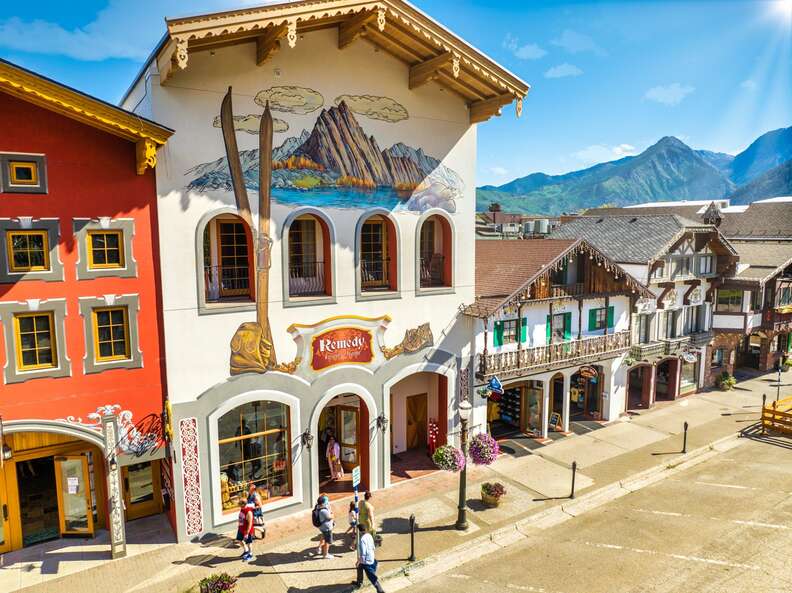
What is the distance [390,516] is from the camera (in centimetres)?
1638

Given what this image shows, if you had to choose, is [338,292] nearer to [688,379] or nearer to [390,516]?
[390,516]

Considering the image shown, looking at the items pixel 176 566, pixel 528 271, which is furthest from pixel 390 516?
pixel 528 271

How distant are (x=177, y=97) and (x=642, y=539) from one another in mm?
17444

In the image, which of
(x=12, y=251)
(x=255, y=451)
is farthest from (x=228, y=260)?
(x=255, y=451)

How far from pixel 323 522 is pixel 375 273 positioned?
8.00m

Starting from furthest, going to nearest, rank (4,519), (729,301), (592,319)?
1. (729,301)
2. (592,319)
3. (4,519)

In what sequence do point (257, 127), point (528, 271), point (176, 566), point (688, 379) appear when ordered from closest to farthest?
point (176, 566), point (257, 127), point (528, 271), point (688, 379)

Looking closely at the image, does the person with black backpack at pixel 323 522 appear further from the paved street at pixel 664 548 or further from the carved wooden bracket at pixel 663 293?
the carved wooden bracket at pixel 663 293

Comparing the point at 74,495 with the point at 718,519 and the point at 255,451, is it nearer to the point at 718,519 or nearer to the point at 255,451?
the point at 255,451

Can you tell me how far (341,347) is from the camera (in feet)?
55.1

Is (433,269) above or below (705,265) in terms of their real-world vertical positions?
above

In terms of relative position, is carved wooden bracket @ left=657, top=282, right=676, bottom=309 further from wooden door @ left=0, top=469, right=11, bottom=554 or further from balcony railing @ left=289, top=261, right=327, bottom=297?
wooden door @ left=0, top=469, right=11, bottom=554

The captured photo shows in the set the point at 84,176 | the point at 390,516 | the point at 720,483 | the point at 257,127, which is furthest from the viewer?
the point at 720,483

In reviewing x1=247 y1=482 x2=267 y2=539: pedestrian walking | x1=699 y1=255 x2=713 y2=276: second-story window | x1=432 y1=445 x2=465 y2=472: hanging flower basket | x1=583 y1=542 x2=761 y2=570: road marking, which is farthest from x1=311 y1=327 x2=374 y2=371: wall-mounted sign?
x1=699 y1=255 x2=713 y2=276: second-story window
